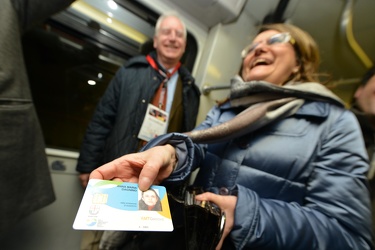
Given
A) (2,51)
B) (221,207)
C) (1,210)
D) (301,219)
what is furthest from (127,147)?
(301,219)

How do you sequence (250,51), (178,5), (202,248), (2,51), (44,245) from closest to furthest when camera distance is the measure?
(202,248) < (2,51) < (250,51) < (44,245) < (178,5)

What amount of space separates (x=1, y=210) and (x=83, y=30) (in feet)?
3.90

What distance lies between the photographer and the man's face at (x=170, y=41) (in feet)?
4.42

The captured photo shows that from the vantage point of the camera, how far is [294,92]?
65 cm

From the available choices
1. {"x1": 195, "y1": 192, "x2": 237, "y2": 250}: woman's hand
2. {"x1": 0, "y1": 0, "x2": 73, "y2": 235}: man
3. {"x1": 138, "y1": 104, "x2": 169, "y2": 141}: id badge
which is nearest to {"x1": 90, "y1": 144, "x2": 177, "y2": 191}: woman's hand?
{"x1": 195, "y1": 192, "x2": 237, "y2": 250}: woman's hand

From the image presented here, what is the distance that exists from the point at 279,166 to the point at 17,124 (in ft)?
2.99

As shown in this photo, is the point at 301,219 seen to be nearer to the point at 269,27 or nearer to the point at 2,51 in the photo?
the point at 269,27

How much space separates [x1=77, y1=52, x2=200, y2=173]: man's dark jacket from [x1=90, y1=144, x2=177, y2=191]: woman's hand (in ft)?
2.24

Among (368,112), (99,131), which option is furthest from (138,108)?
(368,112)

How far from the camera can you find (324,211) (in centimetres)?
49

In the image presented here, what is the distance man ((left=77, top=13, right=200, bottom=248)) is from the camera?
1.12 metres

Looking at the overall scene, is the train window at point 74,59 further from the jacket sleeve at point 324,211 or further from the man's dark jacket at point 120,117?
the jacket sleeve at point 324,211

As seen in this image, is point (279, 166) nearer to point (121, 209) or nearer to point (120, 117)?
point (121, 209)

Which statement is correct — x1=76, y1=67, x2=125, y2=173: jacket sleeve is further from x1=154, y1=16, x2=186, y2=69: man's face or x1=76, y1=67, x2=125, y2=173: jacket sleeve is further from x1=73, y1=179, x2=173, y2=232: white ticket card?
x1=73, y1=179, x2=173, y2=232: white ticket card
